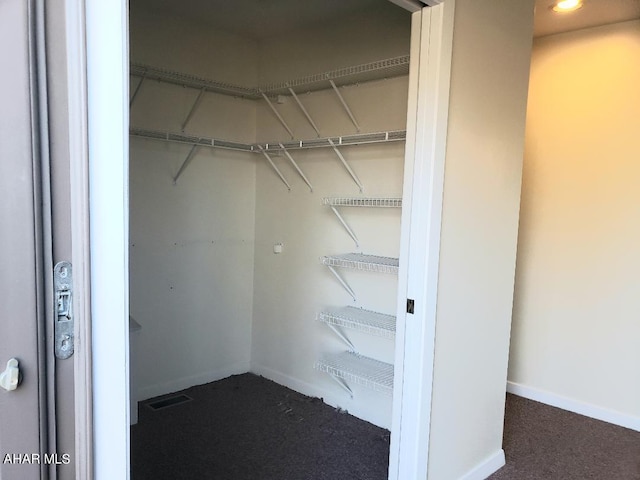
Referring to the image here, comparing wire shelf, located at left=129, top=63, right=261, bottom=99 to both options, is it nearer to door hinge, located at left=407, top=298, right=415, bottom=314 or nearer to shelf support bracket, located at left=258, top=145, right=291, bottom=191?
shelf support bracket, located at left=258, top=145, right=291, bottom=191

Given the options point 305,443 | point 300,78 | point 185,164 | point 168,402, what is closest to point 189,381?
point 168,402

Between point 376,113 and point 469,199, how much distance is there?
110cm

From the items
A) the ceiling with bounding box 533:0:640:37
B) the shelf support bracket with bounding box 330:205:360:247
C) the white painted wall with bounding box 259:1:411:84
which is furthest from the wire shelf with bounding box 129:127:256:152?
the ceiling with bounding box 533:0:640:37

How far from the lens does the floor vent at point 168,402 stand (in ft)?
10.2

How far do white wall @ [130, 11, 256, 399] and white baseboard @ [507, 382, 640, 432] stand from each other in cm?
213

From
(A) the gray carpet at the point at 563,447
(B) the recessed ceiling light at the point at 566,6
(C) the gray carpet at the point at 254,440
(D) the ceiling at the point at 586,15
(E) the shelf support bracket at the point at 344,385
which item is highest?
(D) the ceiling at the point at 586,15

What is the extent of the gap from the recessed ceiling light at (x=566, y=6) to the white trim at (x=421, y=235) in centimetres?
128

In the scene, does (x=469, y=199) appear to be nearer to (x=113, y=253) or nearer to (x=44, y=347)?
(x=113, y=253)

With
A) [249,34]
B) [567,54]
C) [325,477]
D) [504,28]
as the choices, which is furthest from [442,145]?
[249,34]

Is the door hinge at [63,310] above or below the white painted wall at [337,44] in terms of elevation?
below

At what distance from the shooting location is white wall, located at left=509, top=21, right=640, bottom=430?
3.04m

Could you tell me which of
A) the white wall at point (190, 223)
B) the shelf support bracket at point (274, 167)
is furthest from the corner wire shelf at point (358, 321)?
the shelf support bracket at point (274, 167)

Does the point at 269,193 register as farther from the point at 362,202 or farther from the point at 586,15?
the point at 586,15

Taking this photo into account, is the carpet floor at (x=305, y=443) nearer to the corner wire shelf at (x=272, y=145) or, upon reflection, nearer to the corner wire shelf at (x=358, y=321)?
the corner wire shelf at (x=358, y=321)
